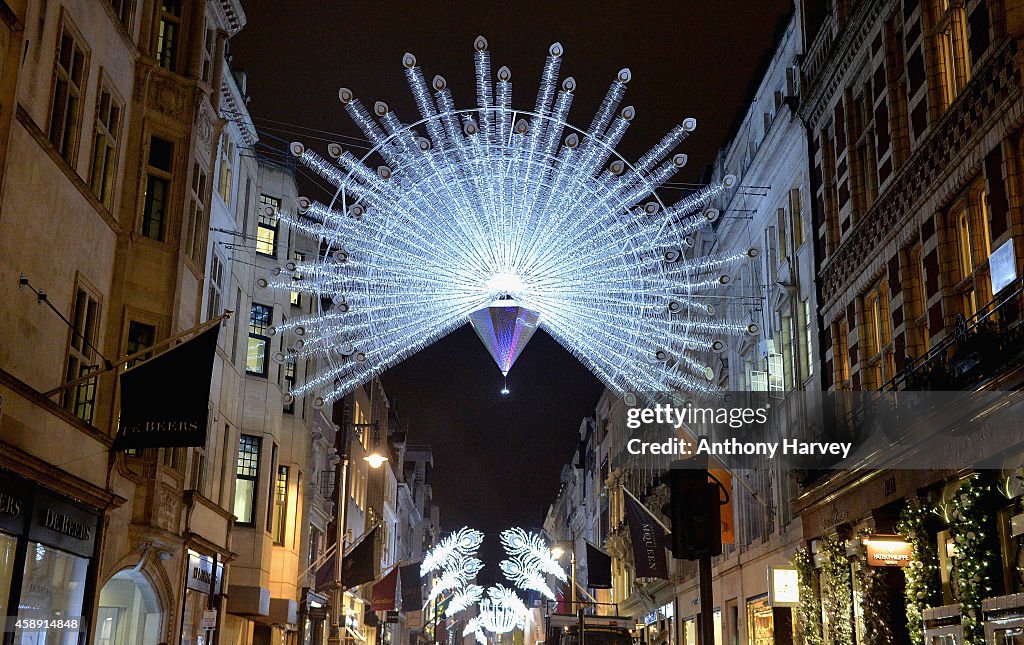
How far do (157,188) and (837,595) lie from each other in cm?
1759

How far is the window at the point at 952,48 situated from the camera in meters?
20.1

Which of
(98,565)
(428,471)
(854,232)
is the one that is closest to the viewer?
(98,565)

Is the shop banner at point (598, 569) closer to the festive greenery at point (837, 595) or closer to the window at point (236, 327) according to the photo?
the window at point (236, 327)

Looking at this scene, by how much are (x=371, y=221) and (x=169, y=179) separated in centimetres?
529

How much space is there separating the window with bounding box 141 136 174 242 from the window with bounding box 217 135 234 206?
19.4ft

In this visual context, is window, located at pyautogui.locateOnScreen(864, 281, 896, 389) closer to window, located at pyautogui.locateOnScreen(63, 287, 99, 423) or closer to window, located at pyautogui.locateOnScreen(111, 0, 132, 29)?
window, located at pyautogui.locateOnScreen(63, 287, 99, 423)

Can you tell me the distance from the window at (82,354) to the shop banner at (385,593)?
30052mm

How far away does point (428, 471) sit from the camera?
150250 mm

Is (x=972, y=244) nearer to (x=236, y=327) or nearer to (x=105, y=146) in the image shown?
(x=105, y=146)

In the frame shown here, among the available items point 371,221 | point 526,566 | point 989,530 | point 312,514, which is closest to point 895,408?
point 989,530

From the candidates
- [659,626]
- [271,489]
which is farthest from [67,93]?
[659,626]

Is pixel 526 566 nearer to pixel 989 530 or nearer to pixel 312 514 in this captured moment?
pixel 312 514

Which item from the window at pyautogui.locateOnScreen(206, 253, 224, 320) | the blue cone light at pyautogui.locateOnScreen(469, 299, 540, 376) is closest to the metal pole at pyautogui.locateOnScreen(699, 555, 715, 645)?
the blue cone light at pyautogui.locateOnScreen(469, 299, 540, 376)

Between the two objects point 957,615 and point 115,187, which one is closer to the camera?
point 957,615
